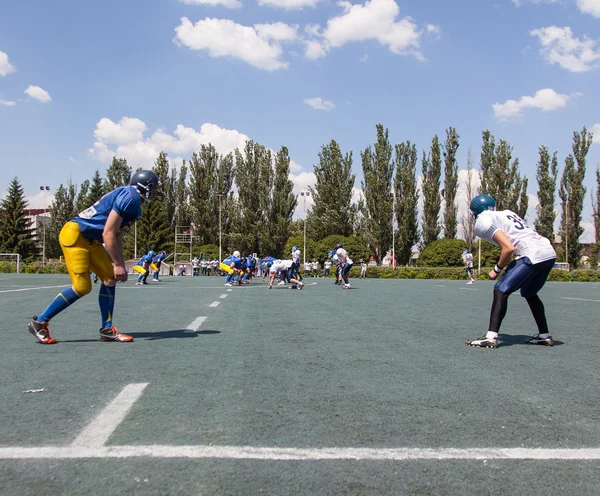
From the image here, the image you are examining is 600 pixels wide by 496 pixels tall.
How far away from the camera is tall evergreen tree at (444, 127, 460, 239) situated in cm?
5463

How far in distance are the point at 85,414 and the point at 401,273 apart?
44005mm

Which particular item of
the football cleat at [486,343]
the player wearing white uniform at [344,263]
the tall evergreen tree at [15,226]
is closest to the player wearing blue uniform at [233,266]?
the player wearing white uniform at [344,263]

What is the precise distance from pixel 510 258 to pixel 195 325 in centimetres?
395

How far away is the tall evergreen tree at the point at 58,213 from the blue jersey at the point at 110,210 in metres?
77.0

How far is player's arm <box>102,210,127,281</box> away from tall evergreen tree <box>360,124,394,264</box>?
51002mm

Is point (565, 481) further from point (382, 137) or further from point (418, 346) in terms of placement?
point (382, 137)

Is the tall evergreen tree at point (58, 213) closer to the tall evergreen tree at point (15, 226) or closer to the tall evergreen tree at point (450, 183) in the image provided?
the tall evergreen tree at point (15, 226)

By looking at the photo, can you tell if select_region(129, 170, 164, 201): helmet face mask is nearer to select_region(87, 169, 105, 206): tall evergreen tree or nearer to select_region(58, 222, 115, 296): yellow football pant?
select_region(58, 222, 115, 296): yellow football pant

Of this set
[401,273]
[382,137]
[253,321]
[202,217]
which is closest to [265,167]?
[202,217]

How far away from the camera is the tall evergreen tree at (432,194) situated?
2173 inches

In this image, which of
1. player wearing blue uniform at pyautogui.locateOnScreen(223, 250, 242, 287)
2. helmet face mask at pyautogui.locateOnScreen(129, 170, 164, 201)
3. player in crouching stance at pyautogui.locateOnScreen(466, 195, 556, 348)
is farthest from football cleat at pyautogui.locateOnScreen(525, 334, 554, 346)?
player wearing blue uniform at pyautogui.locateOnScreen(223, 250, 242, 287)

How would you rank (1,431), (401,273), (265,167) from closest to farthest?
(1,431) → (401,273) → (265,167)

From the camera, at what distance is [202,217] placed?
2537 inches

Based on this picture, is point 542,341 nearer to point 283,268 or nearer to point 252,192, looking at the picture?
point 283,268
